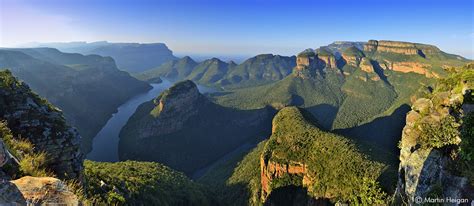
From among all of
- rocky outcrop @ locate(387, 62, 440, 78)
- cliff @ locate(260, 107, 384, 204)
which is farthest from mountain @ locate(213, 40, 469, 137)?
cliff @ locate(260, 107, 384, 204)

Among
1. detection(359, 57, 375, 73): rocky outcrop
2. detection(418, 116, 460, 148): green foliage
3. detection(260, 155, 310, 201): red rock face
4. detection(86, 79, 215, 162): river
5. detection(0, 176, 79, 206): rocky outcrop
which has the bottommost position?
detection(86, 79, 215, 162): river

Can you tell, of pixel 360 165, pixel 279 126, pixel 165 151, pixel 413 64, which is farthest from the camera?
pixel 413 64

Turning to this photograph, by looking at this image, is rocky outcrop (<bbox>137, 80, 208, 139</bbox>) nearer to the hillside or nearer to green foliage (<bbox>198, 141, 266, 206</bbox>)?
the hillside

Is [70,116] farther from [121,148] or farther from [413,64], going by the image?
[413,64]

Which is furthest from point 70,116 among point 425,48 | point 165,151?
point 425,48

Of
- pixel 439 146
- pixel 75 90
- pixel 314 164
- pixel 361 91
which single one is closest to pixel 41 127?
pixel 439 146

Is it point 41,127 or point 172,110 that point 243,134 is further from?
point 41,127
